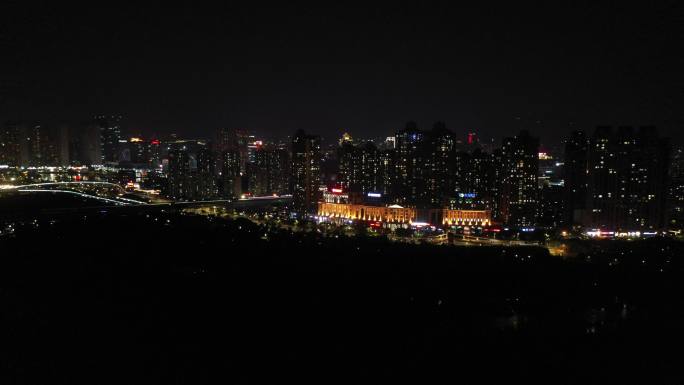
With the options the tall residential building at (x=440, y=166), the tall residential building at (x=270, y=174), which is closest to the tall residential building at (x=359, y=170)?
the tall residential building at (x=440, y=166)

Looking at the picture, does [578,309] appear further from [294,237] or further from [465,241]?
[294,237]

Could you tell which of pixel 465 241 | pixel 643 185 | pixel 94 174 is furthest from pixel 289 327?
pixel 94 174

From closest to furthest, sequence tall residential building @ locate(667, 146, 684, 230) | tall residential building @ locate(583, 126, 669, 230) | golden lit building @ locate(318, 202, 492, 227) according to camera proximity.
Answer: tall residential building @ locate(583, 126, 669, 230) < tall residential building @ locate(667, 146, 684, 230) < golden lit building @ locate(318, 202, 492, 227)

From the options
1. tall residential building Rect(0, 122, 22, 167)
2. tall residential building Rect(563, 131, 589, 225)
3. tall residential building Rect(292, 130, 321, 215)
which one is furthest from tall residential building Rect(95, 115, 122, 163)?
tall residential building Rect(563, 131, 589, 225)

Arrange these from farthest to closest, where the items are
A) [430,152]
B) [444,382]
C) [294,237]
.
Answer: [430,152]
[294,237]
[444,382]

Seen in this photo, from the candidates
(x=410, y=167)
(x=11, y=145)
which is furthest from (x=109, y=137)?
(x=410, y=167)

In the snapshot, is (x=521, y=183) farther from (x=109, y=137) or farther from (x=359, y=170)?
(x=109, y=137)

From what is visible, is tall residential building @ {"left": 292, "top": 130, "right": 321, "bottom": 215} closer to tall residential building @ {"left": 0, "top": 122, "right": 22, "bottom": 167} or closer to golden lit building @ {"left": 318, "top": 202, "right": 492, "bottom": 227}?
golden lit building @ {"left": 318, "top": 202, "right": 492, "bottom": 227}
